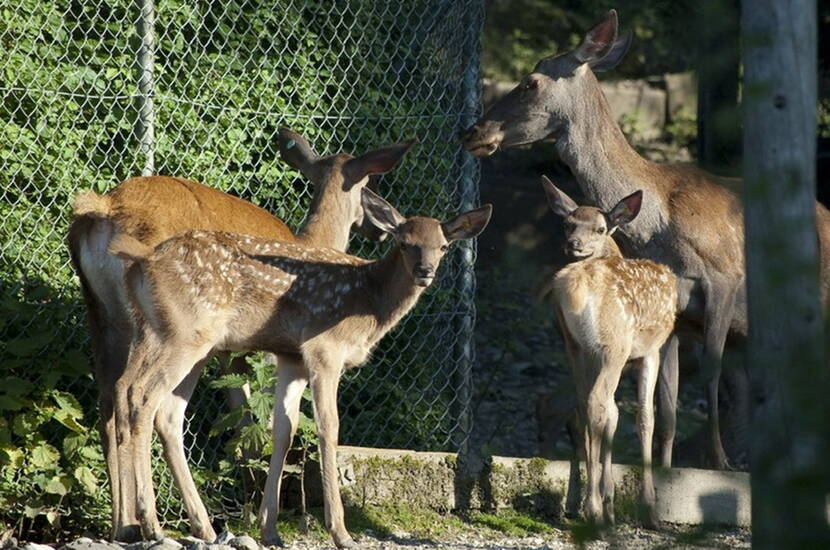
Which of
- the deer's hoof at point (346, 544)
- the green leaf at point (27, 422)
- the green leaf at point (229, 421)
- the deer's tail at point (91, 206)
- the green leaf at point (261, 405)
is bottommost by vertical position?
the deer's hoof at point (346, 544)

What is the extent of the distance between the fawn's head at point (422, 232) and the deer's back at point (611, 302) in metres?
0.52

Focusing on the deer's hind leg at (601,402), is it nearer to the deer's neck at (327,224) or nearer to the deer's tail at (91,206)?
the deer's neck at (327,224)

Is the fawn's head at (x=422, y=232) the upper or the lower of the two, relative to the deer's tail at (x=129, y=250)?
upper

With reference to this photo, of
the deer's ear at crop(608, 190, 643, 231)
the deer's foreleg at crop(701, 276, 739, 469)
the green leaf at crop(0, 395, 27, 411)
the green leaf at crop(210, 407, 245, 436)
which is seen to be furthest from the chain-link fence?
the deer's foreleg at crop(701, 276, 739, 469)

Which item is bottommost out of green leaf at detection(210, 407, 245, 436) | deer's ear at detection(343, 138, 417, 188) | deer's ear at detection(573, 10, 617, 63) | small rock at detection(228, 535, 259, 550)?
small rock at detection(228, 535, 259, 550)

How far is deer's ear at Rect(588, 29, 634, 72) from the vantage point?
8.32 metres

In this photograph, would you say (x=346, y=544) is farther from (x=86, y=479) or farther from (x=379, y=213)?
(x=379, y=213)

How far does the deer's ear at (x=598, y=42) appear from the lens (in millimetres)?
8117

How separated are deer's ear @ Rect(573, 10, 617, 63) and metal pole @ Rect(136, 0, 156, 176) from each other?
264 centimetres

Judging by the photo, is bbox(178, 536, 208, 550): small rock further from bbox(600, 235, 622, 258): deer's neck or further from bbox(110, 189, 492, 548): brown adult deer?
bbox(600, 235, 622, 258): deer's neck

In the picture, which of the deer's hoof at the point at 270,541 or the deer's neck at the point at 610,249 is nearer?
the deer's hoof at the point at 270,541

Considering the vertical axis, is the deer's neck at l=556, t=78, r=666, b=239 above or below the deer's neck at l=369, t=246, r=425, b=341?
above

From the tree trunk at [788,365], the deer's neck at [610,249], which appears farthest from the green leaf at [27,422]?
the tree trunk at [788,365]

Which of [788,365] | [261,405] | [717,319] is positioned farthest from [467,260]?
[788,365]
